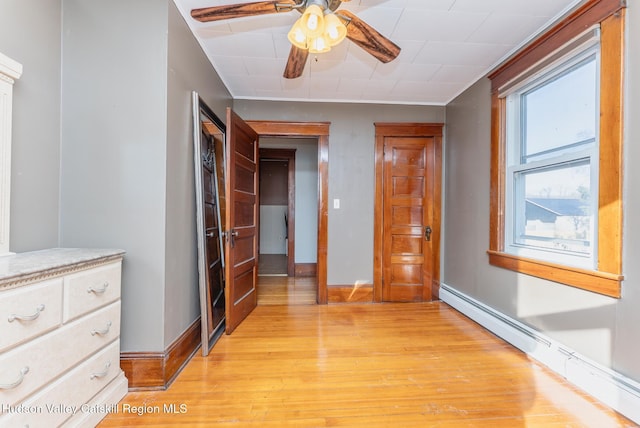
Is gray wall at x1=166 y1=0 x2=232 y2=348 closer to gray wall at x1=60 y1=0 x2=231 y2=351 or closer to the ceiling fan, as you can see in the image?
gray wall at x1=60 y1=0 x2=231 y2=351

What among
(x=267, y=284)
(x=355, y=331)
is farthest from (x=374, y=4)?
(x=267, y=284)

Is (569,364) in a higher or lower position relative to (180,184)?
lower

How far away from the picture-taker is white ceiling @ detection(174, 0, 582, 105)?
74.0 inches

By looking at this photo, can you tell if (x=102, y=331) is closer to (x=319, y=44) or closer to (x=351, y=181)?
(x=319, y=44)

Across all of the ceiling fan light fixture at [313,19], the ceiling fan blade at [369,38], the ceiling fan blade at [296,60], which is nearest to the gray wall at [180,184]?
the ceiling fan blade at [296,60]

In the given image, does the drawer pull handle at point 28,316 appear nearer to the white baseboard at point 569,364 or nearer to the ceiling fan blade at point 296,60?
the ceiling fan blade at point 296,60

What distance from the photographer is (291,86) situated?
3018mm

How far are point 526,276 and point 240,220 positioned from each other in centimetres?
247

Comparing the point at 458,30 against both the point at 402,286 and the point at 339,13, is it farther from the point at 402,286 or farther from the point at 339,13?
the point at 402,286

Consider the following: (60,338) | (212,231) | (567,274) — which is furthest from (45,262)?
(567,274)

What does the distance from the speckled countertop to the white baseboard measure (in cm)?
282

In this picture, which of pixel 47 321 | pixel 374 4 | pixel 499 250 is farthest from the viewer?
pixel 499 250

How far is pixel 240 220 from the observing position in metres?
2.73

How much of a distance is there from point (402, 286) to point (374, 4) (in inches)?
112
